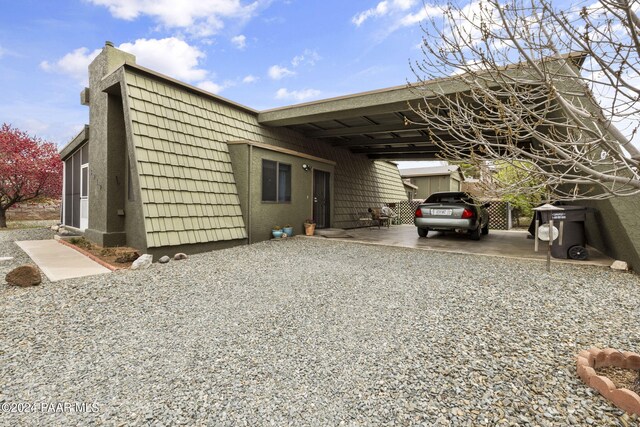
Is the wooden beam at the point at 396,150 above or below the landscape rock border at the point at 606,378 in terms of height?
above

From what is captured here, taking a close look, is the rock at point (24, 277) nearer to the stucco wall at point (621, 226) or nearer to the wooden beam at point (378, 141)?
the stucco wall at point (621, 226)

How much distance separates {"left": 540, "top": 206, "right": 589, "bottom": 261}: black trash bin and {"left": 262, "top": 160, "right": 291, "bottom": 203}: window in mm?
6309

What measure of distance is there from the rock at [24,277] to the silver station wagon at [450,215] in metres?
8.42

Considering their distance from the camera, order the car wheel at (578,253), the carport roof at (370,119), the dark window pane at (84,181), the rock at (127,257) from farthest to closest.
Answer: the dark window pane at (84,181) < the carport roof at (370,119) < the car wheel at (578,253) < the rock at (127,257)

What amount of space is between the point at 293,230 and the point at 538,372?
7.03 meters

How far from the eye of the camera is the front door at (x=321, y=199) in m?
9.98

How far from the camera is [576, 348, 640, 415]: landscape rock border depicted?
5.06 feet

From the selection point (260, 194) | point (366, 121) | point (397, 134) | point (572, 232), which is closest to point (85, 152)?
point (260, 194)

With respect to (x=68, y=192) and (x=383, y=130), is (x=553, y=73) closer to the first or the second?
(x=383, y=130)

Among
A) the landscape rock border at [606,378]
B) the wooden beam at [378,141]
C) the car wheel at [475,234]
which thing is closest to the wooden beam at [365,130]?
the wooden beam at [378,141]

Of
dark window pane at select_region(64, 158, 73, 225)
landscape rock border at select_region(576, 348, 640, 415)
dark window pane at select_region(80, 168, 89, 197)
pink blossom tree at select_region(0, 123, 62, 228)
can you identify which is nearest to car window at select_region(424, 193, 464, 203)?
landscape rock border at select_region(576, 348, 640, 415)

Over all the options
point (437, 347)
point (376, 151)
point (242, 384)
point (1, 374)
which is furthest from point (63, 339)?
point (376, 151)

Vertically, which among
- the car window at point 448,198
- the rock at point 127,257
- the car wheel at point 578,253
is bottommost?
the rock at point 127,257

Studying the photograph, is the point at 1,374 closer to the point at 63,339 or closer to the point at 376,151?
the point at 63,339
